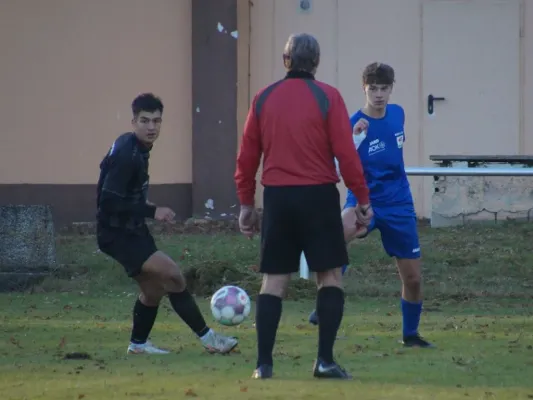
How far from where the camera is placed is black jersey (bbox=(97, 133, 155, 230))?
26.7ft

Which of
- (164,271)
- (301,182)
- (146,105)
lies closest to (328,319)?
(301,182)

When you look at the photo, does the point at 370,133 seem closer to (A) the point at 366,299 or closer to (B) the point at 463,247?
(A) the point at 366,299

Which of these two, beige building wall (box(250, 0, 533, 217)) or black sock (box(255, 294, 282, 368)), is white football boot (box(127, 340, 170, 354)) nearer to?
black sock (box(255, 294, 282, 368))

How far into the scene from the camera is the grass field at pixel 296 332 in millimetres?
6914

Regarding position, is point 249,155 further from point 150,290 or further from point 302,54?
point 150,290

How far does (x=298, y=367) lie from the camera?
776cm

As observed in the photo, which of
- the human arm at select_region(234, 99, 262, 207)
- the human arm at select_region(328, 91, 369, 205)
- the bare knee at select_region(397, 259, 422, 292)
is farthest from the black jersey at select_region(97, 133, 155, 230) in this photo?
the bare knee at select_region(397, 259, 422, 292)

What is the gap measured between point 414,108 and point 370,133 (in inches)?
350

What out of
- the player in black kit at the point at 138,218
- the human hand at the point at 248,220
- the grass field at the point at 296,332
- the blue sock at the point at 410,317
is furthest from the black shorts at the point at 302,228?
the blue sock at the point at 410,317

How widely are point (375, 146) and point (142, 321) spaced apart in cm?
194

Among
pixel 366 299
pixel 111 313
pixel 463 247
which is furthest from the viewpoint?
pixel 463 247

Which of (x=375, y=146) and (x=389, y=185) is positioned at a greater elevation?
(x=375, y=146)

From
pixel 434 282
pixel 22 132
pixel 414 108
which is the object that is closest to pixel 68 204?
pixel 22 132

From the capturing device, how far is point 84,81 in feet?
57.3
